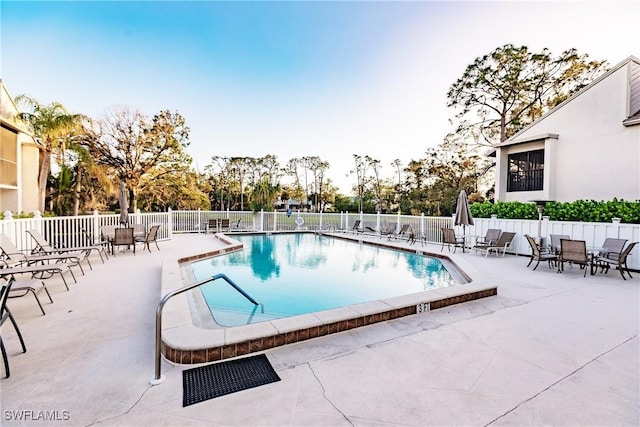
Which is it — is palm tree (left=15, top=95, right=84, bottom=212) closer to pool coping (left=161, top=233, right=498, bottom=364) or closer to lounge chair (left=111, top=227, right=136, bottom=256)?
lounge chair (left=111, top=227, right=136, bottom=256)

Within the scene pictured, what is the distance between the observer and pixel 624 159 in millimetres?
10453

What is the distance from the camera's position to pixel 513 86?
60.1 feet

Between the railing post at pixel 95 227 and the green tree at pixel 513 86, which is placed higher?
the green tree at pixel 513 86

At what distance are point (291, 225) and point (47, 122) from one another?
11104 mm

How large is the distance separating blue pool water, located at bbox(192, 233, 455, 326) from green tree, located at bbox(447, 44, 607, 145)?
1425 cm

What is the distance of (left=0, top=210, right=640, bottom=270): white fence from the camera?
23.7ft

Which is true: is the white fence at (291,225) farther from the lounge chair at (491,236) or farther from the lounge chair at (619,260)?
the lounge chair at (619,260)

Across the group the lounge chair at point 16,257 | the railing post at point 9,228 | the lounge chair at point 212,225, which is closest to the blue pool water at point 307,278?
the lounge chair at point 16,257

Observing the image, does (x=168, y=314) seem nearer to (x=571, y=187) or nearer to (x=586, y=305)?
(x=586, y=305)

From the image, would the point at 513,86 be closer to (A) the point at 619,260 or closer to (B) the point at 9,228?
(A) the point at 619,260

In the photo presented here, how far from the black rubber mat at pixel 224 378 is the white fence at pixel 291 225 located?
6.92 m

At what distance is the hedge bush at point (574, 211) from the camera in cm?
763

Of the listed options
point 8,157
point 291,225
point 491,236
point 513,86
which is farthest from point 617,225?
point 8,157

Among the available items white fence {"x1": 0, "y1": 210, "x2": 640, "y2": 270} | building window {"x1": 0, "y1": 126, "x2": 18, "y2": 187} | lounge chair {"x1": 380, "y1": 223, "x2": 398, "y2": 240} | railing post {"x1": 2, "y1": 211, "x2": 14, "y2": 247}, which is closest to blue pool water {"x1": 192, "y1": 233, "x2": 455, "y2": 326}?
lounge chair {"x1": 380, "y1": 223, "x2": 398, "y2": 240}
